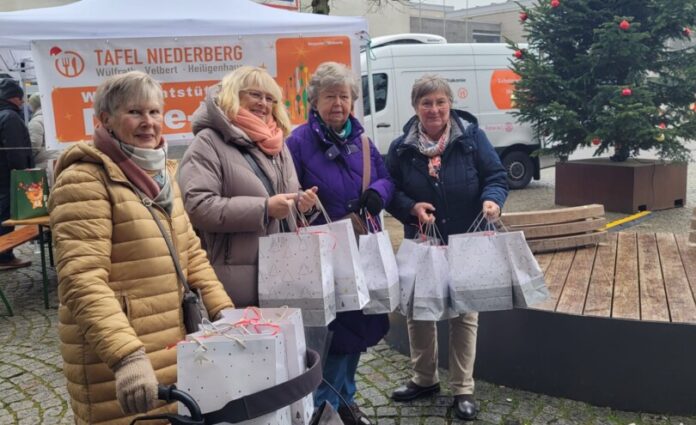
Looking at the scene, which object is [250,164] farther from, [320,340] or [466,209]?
[466,209]

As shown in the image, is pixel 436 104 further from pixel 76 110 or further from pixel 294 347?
pixel 76 110

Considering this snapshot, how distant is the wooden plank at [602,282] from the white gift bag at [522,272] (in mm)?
736

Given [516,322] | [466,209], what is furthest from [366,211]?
[516,322]

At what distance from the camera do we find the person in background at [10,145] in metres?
6.89

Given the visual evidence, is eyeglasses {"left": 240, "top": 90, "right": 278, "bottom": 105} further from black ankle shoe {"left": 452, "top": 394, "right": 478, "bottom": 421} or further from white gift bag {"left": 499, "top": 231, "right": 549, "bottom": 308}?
black ankle shoe {"left": 452, "top": 394, "right": 478, "bottom": 421}

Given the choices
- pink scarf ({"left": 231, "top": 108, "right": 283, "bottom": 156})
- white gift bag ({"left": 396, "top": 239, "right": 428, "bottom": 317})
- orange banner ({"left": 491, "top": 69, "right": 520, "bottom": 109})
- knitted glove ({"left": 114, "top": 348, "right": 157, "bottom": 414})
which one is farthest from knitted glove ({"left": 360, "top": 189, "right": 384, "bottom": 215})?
orange banner ({"left": 491, "top": 69, "right": 520, "bottom": 109})

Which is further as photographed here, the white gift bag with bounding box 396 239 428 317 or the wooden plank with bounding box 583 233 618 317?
the wooden plank with bounding box 583 233 618 317

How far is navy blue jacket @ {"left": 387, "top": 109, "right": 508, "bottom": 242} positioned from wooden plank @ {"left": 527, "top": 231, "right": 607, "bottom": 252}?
1753 mm

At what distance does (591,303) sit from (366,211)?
63.7 inches

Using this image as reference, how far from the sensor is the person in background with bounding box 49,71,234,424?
1.69m

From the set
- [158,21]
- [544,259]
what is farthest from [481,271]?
[158,21]

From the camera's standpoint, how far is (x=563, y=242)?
490 centimetres

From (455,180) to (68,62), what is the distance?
402 centimetres

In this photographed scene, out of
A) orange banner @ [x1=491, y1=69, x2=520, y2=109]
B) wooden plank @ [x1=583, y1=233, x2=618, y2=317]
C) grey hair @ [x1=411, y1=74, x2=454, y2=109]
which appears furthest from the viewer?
orange banner @ [x1=491, y1=69, x2=520, y2=109]
